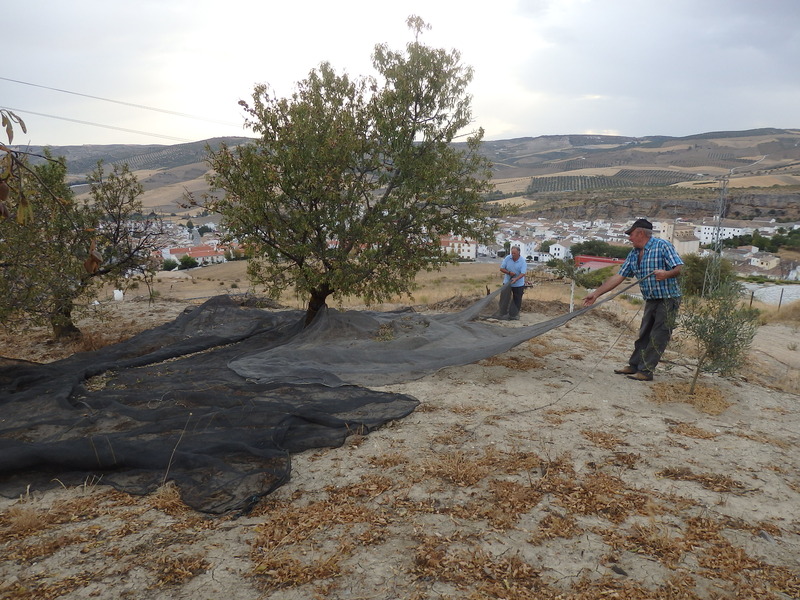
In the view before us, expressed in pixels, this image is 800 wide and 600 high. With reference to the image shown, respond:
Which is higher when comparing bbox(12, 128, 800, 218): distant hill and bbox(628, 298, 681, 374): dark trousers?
bbox(12, 128, 800, 218): distant hill

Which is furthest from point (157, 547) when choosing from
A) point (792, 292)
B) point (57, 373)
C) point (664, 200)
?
point (664, 200)

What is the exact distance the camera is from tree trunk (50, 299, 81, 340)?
6.62m

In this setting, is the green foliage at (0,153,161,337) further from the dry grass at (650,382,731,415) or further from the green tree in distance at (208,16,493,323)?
the dry grass at (650,382,731,415)

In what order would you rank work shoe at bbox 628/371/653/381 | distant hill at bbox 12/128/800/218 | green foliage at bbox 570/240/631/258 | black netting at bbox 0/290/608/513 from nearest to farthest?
black netting at bbox 0/290/608/513 < work shoe at bbox 628/371/653/381 < green foliage at bbox 570/240/631/258 < distant hill at bbox 12/128/800/218

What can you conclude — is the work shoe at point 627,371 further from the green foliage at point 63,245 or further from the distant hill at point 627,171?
the distant hill at point 627,171

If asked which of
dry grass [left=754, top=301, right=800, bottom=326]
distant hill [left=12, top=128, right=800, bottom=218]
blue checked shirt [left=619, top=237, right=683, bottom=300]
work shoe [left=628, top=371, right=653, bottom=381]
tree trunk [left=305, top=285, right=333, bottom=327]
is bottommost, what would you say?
dry grass [left=754, top=301, right=800, bottom=326]

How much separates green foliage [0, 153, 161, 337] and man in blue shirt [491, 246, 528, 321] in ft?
22.9

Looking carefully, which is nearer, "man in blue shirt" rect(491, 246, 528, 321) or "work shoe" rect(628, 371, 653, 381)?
"work shoe" rect(628, 371, 653, 381)

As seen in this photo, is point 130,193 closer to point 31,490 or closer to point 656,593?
point 31,490

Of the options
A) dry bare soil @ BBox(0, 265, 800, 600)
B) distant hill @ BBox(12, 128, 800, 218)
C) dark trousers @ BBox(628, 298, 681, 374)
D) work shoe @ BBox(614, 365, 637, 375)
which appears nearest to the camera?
Answer: dry bare soil @ BBox(0, 265, 800, 600)

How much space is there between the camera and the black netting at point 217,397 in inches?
137

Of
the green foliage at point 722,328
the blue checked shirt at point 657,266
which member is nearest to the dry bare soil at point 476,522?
the green foliage at point 722,328

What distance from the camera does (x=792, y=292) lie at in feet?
88.4

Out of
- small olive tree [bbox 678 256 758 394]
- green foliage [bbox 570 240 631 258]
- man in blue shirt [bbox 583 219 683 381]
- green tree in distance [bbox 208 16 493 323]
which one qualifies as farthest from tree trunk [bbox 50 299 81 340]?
green foliage [bbox 570 240 631 258]
